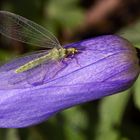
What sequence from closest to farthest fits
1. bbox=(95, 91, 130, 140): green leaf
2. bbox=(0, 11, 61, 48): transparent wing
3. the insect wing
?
1. the insect wing
2. bbox=(0, 11, 61, 48): transparent wing
3. bbox=(95, 91, 130, 140): green leaf

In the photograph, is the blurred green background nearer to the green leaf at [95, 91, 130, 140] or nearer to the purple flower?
the green leaf at [95, 91, 130, 140]

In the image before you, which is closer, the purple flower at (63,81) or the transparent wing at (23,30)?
the purple flower at (63,81)

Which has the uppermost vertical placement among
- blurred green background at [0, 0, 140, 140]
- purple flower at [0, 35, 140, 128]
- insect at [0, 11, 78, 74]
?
insect at [0, 11, 78, 74]

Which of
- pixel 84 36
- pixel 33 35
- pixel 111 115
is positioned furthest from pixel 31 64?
pixel 84 36

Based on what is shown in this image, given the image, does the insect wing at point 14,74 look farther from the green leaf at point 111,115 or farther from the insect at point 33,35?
the green leaf at point 111,115

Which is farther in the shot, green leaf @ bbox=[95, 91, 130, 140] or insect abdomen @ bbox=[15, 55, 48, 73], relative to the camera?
green leaf @ bbox=[95, 91, 130, 140]

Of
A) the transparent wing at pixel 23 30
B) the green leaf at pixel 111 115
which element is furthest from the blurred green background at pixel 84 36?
the transparent wing at pixel 23 30

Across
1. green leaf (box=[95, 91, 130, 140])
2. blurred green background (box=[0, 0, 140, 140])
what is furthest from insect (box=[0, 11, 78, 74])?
green leaf (box=[95, 91, 130, 140])
